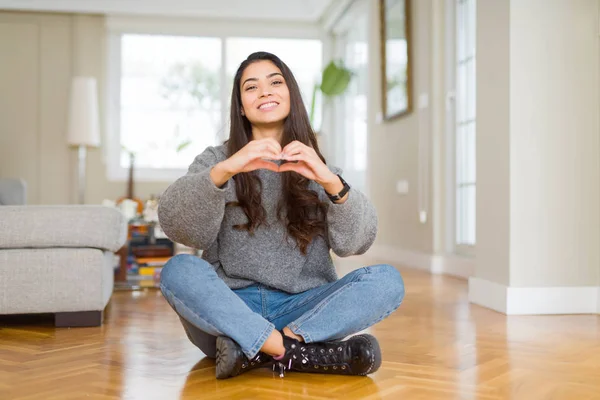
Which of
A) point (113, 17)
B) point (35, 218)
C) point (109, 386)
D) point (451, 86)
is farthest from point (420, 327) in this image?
point (113, 17)

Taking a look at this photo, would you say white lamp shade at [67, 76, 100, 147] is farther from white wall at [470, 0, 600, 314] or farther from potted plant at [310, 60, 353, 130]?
white wall at [470, 0, 600, 314]

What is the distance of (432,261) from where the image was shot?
16.5 feet

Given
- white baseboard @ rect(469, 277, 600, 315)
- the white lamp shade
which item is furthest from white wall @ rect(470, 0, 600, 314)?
the white lamp shade

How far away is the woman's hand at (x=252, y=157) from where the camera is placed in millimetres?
1678

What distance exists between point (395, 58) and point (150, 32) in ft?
10.6

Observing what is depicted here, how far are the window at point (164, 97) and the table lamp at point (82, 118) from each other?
1.70 ft

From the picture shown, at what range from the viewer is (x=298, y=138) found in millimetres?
1993

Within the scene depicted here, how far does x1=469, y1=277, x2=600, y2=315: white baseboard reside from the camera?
308 centimetres

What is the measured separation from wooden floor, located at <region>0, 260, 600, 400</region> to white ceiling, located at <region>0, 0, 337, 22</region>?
5226 mm

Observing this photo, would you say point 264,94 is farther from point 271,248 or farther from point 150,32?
point 150,32

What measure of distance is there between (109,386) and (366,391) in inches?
25.3

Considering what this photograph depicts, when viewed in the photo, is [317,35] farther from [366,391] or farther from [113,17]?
[366,391]

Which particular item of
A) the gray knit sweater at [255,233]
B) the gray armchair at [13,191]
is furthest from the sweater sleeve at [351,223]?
the gray armchair at [13,191]

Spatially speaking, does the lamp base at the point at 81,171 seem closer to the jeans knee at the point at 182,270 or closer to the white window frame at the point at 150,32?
the white window frame at the point at 150,32
